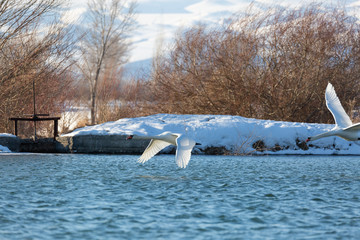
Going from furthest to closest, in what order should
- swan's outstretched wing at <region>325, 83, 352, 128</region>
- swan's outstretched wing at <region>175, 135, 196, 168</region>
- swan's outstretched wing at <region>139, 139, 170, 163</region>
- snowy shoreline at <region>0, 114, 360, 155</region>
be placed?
snowy shoreline at <region>0, 114, 360, 155</region> → swan's outstretched wing at <region>325, 83, 352, 128</region> → swan's outstretched wing at <region>139, 139, 170, 163</region> → swan's outstretched wing at <region>175, 135, 196, 168</region>

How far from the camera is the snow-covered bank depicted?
51.2 ft

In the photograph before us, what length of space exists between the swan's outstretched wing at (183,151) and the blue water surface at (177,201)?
14.3 inches

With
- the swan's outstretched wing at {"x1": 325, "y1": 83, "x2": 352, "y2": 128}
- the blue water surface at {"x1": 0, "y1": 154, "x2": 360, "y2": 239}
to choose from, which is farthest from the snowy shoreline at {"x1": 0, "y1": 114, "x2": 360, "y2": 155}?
the swan's outstretched wing at {"x1": 325, "y1": 83, "x2": 352, "y2": 128}

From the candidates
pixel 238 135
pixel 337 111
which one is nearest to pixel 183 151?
pixel 337 111

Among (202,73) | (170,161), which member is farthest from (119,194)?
(202,73)

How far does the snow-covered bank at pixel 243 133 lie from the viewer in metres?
15.6

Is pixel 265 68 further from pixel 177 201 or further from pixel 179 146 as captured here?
pixel 177 201

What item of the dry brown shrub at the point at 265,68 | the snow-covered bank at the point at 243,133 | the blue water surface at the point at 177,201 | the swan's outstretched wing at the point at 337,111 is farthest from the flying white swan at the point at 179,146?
the dry brown shrub at the point at 265,68

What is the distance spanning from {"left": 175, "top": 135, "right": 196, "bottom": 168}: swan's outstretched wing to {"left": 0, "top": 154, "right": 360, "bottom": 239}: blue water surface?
1.19 feet

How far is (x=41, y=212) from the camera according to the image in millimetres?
6336

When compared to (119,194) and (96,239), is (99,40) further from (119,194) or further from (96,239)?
(96,239)

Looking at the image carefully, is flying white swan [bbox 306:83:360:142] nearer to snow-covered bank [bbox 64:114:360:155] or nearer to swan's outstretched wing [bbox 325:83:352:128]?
swan's outstretched wing [bbox 325:83:352:128]

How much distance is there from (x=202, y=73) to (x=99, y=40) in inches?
666

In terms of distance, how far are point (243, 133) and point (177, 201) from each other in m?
8.70
